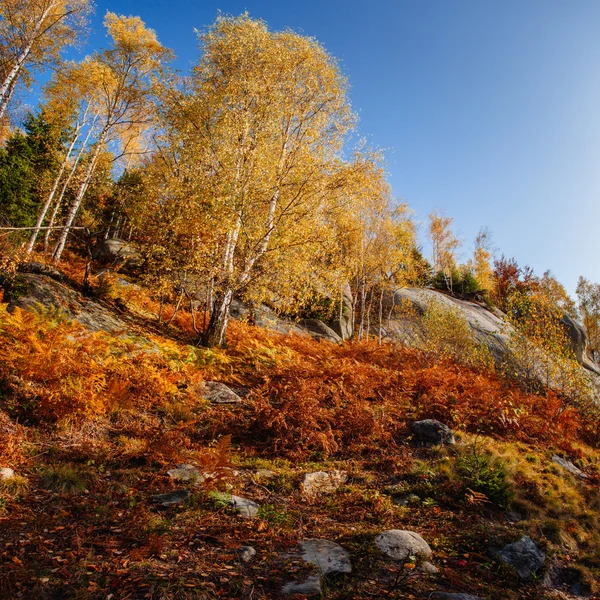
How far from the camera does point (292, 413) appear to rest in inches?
289

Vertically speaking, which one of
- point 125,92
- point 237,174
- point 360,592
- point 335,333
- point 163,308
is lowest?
point 360,592

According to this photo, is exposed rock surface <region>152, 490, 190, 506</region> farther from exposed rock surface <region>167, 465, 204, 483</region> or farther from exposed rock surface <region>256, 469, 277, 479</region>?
exposed rock surface <region>256, 469, 277, 479</region>

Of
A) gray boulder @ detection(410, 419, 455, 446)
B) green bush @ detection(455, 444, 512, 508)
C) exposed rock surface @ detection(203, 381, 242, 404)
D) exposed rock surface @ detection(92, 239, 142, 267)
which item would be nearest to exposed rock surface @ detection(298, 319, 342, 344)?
exposed rock surface @ detection(92, 239, 142, 267)

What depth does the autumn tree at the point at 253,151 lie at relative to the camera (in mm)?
11086

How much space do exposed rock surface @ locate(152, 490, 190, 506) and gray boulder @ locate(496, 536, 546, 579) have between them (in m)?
3.75

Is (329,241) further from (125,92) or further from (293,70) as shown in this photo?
(125,92)

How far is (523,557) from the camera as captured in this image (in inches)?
172

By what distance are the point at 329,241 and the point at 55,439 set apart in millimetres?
8819

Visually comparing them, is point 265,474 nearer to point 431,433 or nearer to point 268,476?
point 268,476

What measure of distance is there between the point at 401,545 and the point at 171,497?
2.73 meters

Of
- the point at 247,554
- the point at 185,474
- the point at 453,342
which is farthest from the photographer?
the point at 453,342

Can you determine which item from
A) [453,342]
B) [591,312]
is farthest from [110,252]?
[591,312]

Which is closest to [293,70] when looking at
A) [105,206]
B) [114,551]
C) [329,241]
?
[329,241]

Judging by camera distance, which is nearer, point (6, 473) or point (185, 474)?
point (6, 473)
